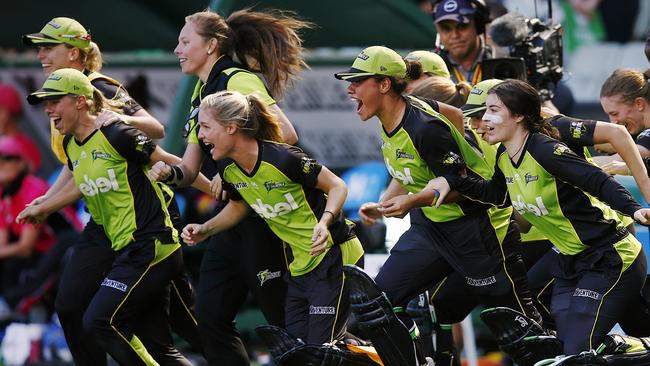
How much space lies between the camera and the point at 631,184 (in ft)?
29.9

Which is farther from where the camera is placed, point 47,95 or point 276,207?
point 47,95

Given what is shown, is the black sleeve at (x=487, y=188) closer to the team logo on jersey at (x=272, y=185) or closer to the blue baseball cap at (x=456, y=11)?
the team logo on jersey at (x=272, y=185)

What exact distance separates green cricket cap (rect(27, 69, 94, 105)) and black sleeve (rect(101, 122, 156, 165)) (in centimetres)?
24

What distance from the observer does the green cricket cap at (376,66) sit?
763 centimetres

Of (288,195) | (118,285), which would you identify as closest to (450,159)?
(288,195)

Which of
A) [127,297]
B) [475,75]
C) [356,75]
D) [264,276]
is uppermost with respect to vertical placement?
[356,75]

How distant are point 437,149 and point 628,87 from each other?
1.11 metres

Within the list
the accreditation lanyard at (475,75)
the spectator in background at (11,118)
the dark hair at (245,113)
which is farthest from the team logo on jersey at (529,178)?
the spectator in background at (11,118)

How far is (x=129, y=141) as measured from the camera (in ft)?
26.3

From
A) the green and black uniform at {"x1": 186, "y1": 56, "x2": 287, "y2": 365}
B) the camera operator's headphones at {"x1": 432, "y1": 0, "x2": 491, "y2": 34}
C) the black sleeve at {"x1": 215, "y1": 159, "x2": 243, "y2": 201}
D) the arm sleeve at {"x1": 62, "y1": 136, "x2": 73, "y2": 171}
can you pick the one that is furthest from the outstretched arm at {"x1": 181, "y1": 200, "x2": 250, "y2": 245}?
the camera operator's headphones at {"x1": 432, "y1": 0, "x2": 491, "y2": 34}

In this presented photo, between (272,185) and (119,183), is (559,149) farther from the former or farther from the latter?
(119,183)

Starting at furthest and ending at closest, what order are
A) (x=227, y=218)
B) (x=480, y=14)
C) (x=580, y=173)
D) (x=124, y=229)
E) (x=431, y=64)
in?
(x=480, y=14) < (x=431, y=64) < (x=124, y=229) < (x=227, y=218) < (x=580, y=173)

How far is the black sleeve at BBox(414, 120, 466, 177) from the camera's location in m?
7.52

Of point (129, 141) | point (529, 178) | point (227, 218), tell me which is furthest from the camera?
point (129, 141)
